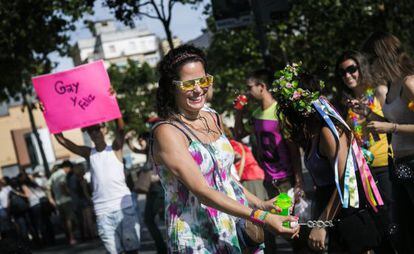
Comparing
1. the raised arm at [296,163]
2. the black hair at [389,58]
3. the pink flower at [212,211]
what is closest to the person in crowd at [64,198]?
the raised arm at [296,163]

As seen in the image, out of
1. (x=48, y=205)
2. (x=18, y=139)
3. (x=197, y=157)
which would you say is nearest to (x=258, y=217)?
(x=197, y=157)

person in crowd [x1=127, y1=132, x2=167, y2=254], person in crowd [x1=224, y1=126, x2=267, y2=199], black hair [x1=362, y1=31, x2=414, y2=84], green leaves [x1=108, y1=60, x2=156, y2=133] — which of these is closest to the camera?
black hair [x1=362, y1=31, x2=414, y2=84]

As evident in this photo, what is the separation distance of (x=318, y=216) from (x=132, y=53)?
113909 mm

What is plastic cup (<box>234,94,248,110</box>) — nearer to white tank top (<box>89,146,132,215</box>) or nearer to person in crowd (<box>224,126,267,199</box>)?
person in crowd (<box>224,126,267,199</box>)

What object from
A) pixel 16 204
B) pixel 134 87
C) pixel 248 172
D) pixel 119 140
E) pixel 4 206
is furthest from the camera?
pixel 134 87

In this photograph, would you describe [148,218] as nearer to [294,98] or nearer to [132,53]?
[294,98]

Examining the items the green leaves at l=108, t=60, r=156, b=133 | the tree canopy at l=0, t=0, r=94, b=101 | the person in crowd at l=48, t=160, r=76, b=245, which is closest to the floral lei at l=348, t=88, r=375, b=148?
the tree canopy at l=0, t=0, r=94, b=101

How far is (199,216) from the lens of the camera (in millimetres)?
3326

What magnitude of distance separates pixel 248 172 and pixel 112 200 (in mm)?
Answer: 1522

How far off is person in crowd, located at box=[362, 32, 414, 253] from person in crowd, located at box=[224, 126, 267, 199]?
7.30ft

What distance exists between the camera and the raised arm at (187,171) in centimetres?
311

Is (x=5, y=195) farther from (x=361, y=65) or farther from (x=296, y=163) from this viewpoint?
(x=361, y=65)

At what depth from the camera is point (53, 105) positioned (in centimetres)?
698

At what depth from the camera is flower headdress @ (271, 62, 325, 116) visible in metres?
3.90
